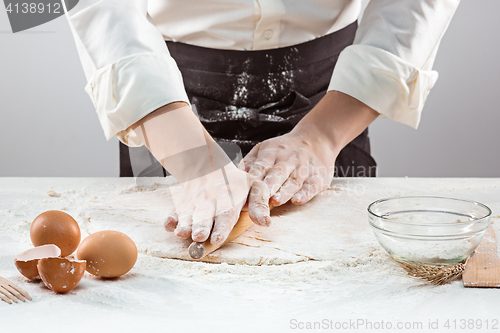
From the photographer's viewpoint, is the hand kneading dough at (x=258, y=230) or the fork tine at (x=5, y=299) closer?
the fork tine at (x=5, y=299)

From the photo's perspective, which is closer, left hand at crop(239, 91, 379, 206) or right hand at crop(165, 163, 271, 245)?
right hand at crop(165, 163, 271, 245)

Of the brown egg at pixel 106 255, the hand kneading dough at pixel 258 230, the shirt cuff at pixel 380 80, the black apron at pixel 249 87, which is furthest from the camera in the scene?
the black apron at pixel 249 87

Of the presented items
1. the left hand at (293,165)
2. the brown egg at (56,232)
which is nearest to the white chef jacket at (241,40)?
the left hand at (293,165)

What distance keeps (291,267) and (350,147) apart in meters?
0.78

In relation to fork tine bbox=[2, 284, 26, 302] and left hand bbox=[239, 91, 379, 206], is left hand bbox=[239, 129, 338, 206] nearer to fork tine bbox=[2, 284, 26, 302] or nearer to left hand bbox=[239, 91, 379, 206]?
left hand bbox=[239, 91, 379, 206]

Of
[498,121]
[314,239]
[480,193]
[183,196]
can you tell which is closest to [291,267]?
[314,239]

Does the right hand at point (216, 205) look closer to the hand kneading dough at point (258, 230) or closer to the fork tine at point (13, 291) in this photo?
the hand kneading dough at point (258, 230)

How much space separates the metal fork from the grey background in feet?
8.23

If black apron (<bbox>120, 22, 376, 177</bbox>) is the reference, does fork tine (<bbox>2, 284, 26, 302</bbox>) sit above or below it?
below

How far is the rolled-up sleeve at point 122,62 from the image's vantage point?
101 cm

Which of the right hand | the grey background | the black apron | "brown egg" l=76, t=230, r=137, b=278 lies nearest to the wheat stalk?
the right hand

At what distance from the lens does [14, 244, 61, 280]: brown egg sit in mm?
664

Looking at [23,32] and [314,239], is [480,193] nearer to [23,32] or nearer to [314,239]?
[314,239]

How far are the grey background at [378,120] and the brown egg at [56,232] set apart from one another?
2.38m
